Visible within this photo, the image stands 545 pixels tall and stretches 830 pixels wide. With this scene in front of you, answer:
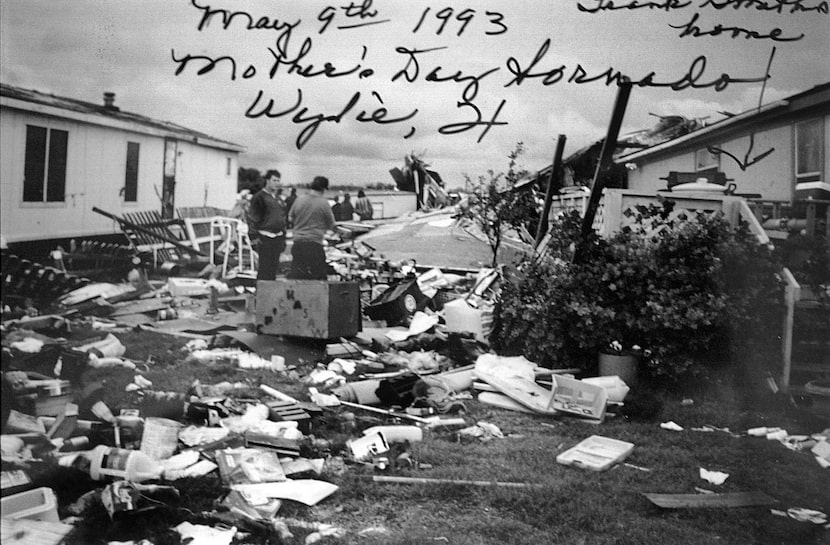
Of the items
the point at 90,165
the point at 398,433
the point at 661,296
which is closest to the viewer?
the point at 90,165

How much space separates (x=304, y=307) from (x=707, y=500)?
12.6 ft

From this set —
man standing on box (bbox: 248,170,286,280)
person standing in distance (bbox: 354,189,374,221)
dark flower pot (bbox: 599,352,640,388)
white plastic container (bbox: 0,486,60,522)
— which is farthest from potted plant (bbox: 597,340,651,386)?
white plastic container (bbox: 0,486,60,522)

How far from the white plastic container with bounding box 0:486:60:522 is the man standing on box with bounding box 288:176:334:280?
2.35 meters

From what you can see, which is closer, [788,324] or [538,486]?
[538,486]

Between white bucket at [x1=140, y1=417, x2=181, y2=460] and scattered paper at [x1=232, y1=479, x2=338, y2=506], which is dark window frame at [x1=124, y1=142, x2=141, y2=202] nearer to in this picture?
white bucket at [x1=140, y1=417, x2=181, y2=460]

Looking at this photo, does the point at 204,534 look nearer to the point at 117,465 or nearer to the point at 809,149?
the point at 117,465

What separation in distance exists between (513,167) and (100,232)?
9.12 ft

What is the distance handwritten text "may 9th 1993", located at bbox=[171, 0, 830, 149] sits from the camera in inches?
171

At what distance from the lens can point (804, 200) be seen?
5.11 metres

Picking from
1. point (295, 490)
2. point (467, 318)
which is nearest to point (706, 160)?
point (467, 318)

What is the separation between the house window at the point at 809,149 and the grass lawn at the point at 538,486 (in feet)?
6.39

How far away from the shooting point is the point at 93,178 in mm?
4125

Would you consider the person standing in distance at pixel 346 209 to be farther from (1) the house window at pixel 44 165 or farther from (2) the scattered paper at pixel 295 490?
(2) the scattered paper at pixel 295 490

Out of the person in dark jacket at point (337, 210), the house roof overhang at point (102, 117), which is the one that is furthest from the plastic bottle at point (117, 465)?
the person in dark jacket at point (337, 210)
